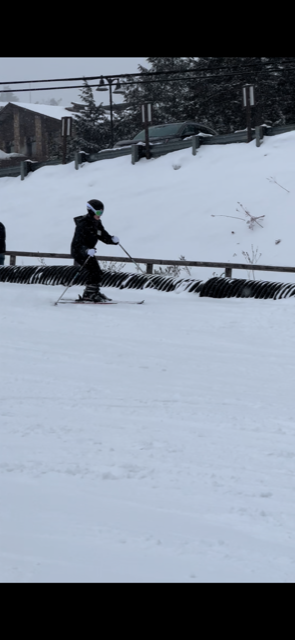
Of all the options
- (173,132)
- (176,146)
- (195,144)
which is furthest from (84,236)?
(173,132)

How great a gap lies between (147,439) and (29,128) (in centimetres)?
5261

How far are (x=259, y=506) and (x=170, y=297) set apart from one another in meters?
8.60

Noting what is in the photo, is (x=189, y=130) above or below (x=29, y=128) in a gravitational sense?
below

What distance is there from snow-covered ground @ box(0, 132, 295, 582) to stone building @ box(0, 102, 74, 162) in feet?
139

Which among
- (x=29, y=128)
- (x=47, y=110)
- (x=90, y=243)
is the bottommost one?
(x=90, y=243)

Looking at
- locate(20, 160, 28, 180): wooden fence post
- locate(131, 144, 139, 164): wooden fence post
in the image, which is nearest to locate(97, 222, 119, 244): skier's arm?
locate(131, 144, 139, 164): wooden fence post

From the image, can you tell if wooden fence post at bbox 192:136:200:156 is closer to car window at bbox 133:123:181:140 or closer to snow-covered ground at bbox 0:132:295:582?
car window at bbox 133:123:181:140

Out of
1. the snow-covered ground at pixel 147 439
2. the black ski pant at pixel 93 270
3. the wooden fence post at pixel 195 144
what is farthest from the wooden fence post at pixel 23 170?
the black ski pant at pixel 93 270

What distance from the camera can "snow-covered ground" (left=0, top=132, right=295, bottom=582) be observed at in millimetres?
3533

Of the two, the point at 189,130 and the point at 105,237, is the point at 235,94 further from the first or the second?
the point at 105,237

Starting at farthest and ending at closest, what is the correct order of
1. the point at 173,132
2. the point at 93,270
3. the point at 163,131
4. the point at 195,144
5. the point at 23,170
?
the point at 23,170, the point at 163,131, the point at 173,132, the point at 195,144, the point at 93,270

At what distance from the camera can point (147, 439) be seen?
532cm
